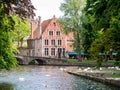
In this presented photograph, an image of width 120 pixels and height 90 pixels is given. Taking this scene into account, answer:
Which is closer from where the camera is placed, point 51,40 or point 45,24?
point 51,40

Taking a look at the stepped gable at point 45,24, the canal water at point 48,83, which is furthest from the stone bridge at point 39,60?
the canal water at point 48,83

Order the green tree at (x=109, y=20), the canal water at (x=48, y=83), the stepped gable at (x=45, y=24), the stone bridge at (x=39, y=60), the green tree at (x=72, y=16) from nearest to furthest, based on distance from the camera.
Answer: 1. the green tree at (x=109, y=20)
2. the canal water at (x=48, y=83)
3. the green tree at (x=72, y=16)
4. the stone bridge at (x=39, y=60)
5. the stepped gable at (x=45, y=24)

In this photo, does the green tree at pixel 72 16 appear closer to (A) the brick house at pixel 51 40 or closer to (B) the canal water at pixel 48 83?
(A) the brick house at pixel 51 40

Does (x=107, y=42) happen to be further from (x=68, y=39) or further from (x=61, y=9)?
(x=68, y=39)

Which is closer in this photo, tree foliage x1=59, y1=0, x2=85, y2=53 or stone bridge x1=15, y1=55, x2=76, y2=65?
tree foliage x1=59, y1=0, x2=85, y2=53

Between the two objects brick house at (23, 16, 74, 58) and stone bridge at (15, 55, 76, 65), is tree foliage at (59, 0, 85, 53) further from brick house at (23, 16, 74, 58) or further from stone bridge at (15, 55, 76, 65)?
brick house at (23, 16, 74, 58)

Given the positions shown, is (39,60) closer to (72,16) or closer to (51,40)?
(51,40)

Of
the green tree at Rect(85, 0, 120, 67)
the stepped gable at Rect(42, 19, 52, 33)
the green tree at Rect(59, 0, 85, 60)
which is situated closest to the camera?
the green tree at Rect(85, 0, 120, 67)

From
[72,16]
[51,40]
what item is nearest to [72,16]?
[72,16]

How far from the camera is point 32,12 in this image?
15.1 meters

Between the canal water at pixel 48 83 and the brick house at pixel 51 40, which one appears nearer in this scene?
the canal water at pixel 48 83

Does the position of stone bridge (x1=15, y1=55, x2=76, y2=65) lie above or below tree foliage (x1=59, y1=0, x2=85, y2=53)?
below

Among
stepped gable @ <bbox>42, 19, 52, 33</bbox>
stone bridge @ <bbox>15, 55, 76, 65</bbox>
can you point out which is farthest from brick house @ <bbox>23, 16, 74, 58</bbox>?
stone bridge @ <bbox>15, 55, 76, 65</bbox>

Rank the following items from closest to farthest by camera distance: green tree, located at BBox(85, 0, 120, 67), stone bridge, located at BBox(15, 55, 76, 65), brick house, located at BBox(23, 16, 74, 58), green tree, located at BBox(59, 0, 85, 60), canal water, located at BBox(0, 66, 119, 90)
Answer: green tree, located at BBox(85, 0, 120, 67) < canal water, located at BBox(0, 66, 119, 90) < green tree, located at BBox(59, 0, 85, 60) < stone bridge, located at BBox(15, 55, 76, 65) < brick house, located at BBox(23, 16, 74, 58)
